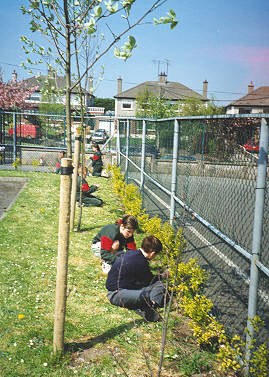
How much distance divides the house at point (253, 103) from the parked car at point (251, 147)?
45998 millimetres

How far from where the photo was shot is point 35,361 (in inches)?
134

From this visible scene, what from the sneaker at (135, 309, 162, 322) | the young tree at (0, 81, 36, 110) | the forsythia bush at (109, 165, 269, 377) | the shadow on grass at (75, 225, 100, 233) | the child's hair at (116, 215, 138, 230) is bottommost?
the sneaker at (135, 309, 162, 322)

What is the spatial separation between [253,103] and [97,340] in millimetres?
50330

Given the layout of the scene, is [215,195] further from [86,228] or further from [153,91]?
[153,91]

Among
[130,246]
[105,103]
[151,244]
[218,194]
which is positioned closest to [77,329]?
[151,244]

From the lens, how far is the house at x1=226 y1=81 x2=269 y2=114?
48.8 metres

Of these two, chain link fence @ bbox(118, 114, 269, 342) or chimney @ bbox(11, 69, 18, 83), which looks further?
chimney @ bbox(11, 69, 18, 83)

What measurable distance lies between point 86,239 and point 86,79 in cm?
304

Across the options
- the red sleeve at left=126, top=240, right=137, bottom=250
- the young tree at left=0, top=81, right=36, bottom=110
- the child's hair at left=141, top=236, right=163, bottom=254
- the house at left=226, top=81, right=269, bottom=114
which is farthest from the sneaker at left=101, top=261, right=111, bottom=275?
the house at left=226, top=81, right=269, bottom=114

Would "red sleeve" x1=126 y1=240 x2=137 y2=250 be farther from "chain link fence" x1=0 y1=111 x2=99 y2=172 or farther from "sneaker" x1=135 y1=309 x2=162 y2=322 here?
"chain link fence" x1=0 y1=111 x2=99 y2=172

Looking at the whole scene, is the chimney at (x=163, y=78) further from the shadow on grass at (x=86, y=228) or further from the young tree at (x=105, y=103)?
the shadow on grass at (x=86, y=228)

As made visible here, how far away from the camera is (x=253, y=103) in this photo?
49.8 meters

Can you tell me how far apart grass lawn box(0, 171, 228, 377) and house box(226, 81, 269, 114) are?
150 ft

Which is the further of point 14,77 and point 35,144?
point 14,77
